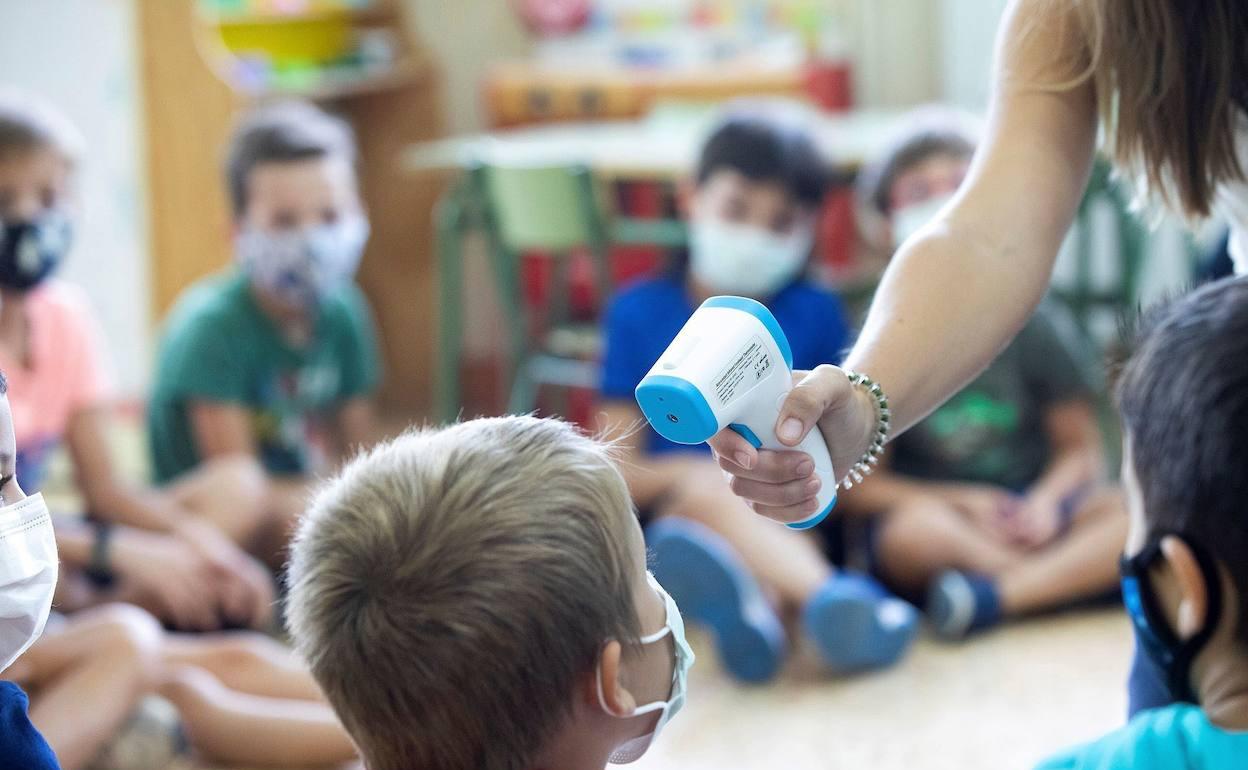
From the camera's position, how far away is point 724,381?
0.97 metres

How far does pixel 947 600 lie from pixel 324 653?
179 cm

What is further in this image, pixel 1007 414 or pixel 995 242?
pixel 1007 414

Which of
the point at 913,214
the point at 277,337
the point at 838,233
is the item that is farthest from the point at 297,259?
the point at 838,233

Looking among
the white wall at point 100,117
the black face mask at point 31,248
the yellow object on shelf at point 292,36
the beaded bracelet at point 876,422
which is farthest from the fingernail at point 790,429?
the white wall at point 100,117

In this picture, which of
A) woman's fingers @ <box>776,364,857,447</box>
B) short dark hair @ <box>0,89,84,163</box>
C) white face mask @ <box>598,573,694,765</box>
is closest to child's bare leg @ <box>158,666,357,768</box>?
short dark hair @ <box>0,89,84,163</box>

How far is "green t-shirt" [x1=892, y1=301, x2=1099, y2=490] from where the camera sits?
9.20ft

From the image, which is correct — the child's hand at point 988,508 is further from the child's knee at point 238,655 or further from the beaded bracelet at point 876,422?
the beaded bracelet at point 876,422

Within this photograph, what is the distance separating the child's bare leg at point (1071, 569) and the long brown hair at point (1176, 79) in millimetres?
1471

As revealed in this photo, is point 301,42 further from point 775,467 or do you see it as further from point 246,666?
point 775,467

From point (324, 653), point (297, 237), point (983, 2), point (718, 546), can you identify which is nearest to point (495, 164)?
point (297, 237)

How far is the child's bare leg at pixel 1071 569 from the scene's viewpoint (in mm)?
2639

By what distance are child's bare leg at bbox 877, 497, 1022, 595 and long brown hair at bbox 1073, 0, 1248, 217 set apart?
1458 millimetres

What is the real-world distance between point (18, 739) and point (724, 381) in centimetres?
49

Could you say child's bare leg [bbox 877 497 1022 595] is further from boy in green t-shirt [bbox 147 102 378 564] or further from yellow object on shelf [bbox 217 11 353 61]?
yellow object on shelf [bbox 217 11 353 61]
